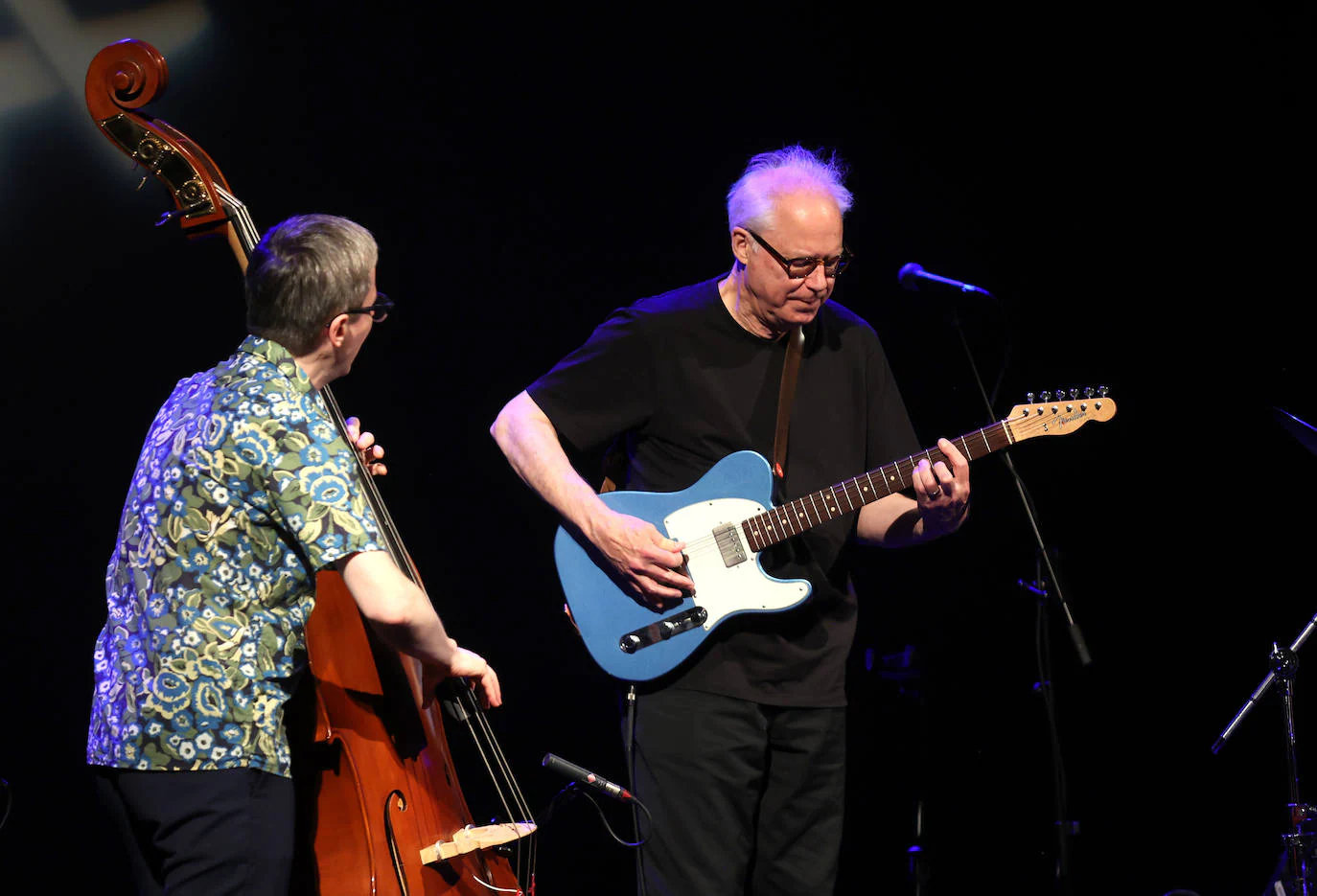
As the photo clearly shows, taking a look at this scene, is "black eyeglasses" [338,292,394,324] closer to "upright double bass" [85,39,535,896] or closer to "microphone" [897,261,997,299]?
"upright double bass" [85,39,535,896]

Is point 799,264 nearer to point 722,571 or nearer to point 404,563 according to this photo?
point 722,571

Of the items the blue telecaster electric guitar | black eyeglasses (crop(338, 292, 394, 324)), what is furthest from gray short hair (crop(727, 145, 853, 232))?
black eyeglasses (crop(338, 292, 394, 324))

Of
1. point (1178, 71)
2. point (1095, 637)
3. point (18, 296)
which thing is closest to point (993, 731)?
point (1095, 637)

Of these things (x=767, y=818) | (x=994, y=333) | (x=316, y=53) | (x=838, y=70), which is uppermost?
(x=316, y=53)

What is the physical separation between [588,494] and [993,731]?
2375 millimetres

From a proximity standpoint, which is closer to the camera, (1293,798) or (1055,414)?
(1055,414)

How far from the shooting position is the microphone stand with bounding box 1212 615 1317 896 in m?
3.21

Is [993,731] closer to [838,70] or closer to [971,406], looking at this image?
[971,406]

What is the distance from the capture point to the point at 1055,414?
10.0 ft

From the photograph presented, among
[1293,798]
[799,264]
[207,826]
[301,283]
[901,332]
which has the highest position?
[301,283]

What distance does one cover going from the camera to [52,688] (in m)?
3.80

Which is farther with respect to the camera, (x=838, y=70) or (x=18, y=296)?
(x=838, y=70)

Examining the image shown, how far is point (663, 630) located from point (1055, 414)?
127cm

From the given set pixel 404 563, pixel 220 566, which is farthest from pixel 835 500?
pixel 220 566
